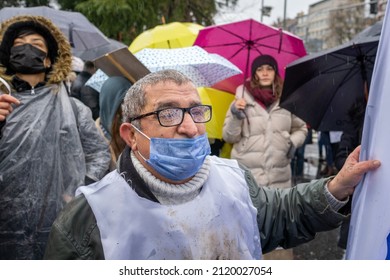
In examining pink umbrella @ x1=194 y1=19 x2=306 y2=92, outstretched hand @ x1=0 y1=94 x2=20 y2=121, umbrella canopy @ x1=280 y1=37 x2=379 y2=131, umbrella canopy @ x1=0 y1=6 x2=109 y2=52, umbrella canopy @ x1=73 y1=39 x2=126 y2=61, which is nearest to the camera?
outstretched hand @ x1=0 y1=94 x2=20 y2=121

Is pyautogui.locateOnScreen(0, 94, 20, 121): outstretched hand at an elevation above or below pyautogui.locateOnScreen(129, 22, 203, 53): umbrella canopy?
below

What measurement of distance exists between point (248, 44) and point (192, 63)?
47.1 inches

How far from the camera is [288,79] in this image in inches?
156

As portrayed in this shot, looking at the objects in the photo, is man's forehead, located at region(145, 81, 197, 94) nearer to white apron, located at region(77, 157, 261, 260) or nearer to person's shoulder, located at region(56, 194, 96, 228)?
white apron, located at region(77, 157, 261, 260)

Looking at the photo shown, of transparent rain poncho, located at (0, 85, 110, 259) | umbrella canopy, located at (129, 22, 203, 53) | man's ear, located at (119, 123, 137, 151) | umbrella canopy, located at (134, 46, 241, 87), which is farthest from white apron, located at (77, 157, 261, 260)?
umbrella canopy, located at (129, 22, 203, 53)

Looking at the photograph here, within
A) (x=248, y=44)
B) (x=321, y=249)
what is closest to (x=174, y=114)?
(x=248, y=44)

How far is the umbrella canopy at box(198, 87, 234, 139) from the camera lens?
4.55 meters

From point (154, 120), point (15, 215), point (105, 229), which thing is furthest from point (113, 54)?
point (105, 229)

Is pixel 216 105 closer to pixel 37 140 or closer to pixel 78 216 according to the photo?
pixel 37 140

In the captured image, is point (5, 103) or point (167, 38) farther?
point (167, 38)

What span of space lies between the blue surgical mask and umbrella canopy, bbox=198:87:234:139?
2641 millimetres

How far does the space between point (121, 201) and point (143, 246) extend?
17 centimetres

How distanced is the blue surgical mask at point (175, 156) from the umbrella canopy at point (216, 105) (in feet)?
8.67

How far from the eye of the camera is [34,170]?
9.14ft
